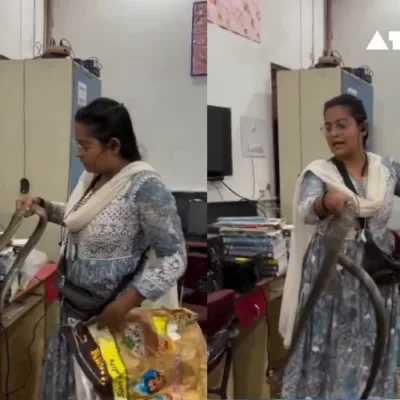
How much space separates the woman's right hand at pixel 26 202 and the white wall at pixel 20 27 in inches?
12.7

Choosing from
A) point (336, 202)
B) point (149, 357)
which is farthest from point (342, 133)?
point (149, 357)

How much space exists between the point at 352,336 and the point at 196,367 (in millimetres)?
399

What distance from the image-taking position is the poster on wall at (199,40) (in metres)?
1.34

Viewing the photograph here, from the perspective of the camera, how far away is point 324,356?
1.38 meters

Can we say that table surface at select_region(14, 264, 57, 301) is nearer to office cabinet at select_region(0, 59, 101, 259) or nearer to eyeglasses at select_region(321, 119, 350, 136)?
office cabinet at select_region(0, 59, 101, 259)

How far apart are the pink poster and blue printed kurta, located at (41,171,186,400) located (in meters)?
0.47

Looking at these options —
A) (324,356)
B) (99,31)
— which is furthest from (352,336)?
(99,31)

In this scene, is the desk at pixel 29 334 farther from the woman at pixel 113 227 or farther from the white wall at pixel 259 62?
the white wall at pixel 259 62

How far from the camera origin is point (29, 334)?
1.23 m

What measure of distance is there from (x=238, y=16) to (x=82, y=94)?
0.46 metres

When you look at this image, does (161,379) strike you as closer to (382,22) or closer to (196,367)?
(196,367)

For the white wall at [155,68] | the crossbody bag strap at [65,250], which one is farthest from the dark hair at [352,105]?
the crossbody bag strap at [65,250]

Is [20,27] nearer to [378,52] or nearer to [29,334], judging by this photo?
[29,334]

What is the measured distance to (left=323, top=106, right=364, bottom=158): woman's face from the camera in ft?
4.40
